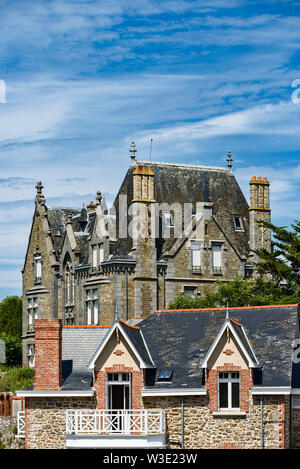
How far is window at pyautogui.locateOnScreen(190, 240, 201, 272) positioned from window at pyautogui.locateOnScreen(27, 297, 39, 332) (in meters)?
11.9

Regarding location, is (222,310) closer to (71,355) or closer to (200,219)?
(71,355)

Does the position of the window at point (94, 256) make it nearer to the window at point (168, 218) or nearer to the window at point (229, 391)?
the window at point (168, 218)

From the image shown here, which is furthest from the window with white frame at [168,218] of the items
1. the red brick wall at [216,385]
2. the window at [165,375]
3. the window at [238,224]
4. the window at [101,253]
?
the red brick wall at [216,385]

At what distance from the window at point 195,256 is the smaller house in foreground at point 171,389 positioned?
2334 centimetres

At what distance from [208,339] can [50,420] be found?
6601mm

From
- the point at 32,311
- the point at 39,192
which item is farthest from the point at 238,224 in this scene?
the point at 32,311

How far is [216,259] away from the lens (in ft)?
230

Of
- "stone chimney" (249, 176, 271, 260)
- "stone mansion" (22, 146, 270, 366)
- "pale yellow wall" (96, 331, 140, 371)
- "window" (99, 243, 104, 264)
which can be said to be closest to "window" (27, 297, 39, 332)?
"stone mansion" (22, 146, 270, 366)

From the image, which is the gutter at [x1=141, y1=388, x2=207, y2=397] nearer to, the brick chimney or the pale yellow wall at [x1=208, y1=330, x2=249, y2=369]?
the pale yellow wall at [x1=208, y1=330, x2=249, y2=369]

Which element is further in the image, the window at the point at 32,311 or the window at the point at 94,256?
the window at the point at 32,311

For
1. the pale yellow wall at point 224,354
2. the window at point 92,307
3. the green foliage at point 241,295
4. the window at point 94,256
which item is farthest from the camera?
the window at point 94,256

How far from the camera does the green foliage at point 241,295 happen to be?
61.0 metres

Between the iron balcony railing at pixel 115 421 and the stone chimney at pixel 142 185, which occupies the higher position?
the stone chimney at pixel 142 185

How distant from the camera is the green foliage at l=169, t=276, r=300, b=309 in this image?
61031mm
